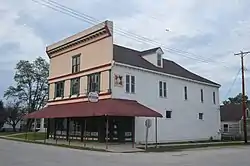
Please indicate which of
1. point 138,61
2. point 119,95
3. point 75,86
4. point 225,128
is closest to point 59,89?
point 75,86

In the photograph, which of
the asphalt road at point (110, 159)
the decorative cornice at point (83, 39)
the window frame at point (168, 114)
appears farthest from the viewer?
the window frame at point (168, 114)

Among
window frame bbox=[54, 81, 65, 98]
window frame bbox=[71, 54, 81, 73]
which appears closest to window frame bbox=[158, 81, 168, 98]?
window frame bbox=[71, 54, 81, 73]

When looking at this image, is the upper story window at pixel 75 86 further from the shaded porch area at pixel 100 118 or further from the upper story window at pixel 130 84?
the upper story window at pixel 130 84

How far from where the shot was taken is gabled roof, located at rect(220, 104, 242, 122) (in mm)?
58222

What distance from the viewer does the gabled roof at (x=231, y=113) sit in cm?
5822

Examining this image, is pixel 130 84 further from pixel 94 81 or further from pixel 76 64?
pixel 76 64

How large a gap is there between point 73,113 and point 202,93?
18.1 meters

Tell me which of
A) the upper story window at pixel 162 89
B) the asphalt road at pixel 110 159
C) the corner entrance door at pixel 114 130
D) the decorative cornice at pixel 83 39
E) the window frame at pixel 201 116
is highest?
the decorative cornice at pixel 83 39

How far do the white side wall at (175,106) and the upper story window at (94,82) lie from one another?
211cm

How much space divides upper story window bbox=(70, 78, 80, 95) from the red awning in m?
1.47

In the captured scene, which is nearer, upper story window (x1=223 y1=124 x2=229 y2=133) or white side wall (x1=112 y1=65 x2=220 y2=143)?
white side wall (x1=112 y1=65 x2=220 y2=143)

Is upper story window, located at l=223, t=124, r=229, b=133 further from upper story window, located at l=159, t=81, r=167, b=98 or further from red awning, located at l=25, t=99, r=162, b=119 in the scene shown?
red awning, located at l=25, t=99, r=162, b=119

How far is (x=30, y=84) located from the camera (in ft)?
232

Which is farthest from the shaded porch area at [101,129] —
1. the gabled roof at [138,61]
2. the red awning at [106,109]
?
the gabled roof at [138,61]
